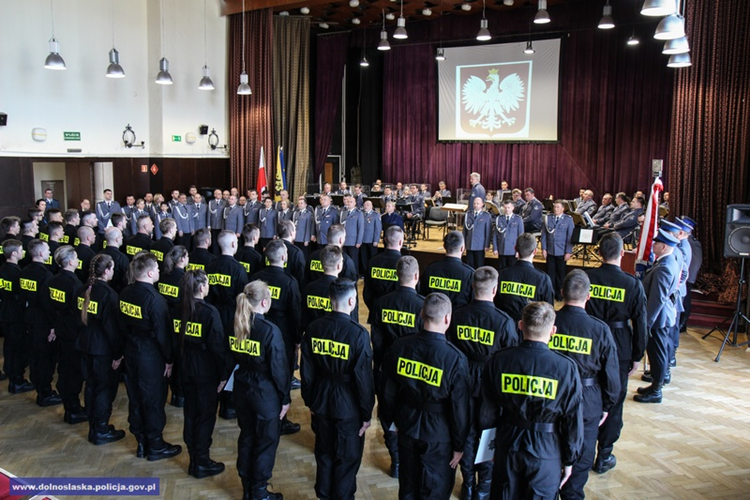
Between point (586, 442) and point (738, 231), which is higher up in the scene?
point (738, 231)

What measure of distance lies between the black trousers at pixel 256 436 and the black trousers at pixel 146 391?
1058 millimetres

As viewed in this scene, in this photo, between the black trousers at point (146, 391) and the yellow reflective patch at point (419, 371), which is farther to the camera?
the black trousers at point (146, 391)

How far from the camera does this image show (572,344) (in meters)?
3.81

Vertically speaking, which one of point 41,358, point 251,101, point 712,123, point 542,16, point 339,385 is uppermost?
point 542,16

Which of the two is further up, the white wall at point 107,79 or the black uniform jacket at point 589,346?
the white wall at point 107,79

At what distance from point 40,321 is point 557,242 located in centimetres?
778

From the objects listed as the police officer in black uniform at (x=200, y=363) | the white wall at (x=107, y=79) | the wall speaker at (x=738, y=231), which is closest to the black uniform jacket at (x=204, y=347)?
the police officer in black uniform at (x=200, y=363)

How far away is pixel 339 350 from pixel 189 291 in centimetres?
132

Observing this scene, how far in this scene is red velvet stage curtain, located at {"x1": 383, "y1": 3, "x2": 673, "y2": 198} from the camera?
49.4ft

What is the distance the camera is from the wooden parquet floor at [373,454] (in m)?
4.45

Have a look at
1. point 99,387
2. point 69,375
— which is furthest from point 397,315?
point 69,375

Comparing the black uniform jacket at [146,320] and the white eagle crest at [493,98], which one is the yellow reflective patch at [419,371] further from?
the white eagle crest at [493,98]

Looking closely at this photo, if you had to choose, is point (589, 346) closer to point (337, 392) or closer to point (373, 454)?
point (337, 392)

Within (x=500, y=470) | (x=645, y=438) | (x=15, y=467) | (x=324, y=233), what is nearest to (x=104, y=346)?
(x=15, y=467)
